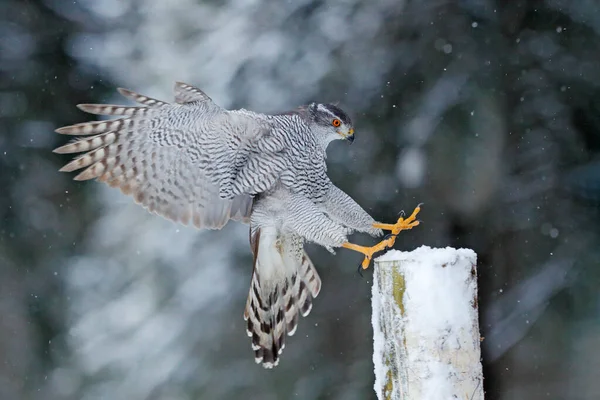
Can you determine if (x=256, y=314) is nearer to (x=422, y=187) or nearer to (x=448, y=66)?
(x=422, y=187)

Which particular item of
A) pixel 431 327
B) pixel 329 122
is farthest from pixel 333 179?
pixel 431 327

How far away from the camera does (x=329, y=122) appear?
3.24m

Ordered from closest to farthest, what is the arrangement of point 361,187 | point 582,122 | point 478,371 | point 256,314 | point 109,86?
1. point 478,371
2. point 256,314
3. point 582,122
4. point 361,187
5. point 109,86

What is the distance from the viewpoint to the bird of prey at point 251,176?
285cm

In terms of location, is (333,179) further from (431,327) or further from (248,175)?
(431,327)

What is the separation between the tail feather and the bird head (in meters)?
0.56

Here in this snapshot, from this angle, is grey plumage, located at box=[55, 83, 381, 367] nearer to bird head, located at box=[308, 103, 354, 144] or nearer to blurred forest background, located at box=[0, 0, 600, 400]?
bird head, located at box=[308, 103, 354, 144]

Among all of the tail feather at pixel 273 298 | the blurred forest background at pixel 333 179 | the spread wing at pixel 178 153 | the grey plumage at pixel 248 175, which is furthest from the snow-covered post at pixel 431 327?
the blurred forest background at pixel 333 179

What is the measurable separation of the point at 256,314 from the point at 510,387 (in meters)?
2.05

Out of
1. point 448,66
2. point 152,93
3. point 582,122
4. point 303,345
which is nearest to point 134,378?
point 303,345

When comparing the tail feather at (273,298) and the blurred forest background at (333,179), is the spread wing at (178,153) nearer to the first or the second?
the tail feather at (273,298)

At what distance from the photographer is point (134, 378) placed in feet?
16.9

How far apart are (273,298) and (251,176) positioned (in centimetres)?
65

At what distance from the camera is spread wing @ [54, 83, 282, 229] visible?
2828mm
